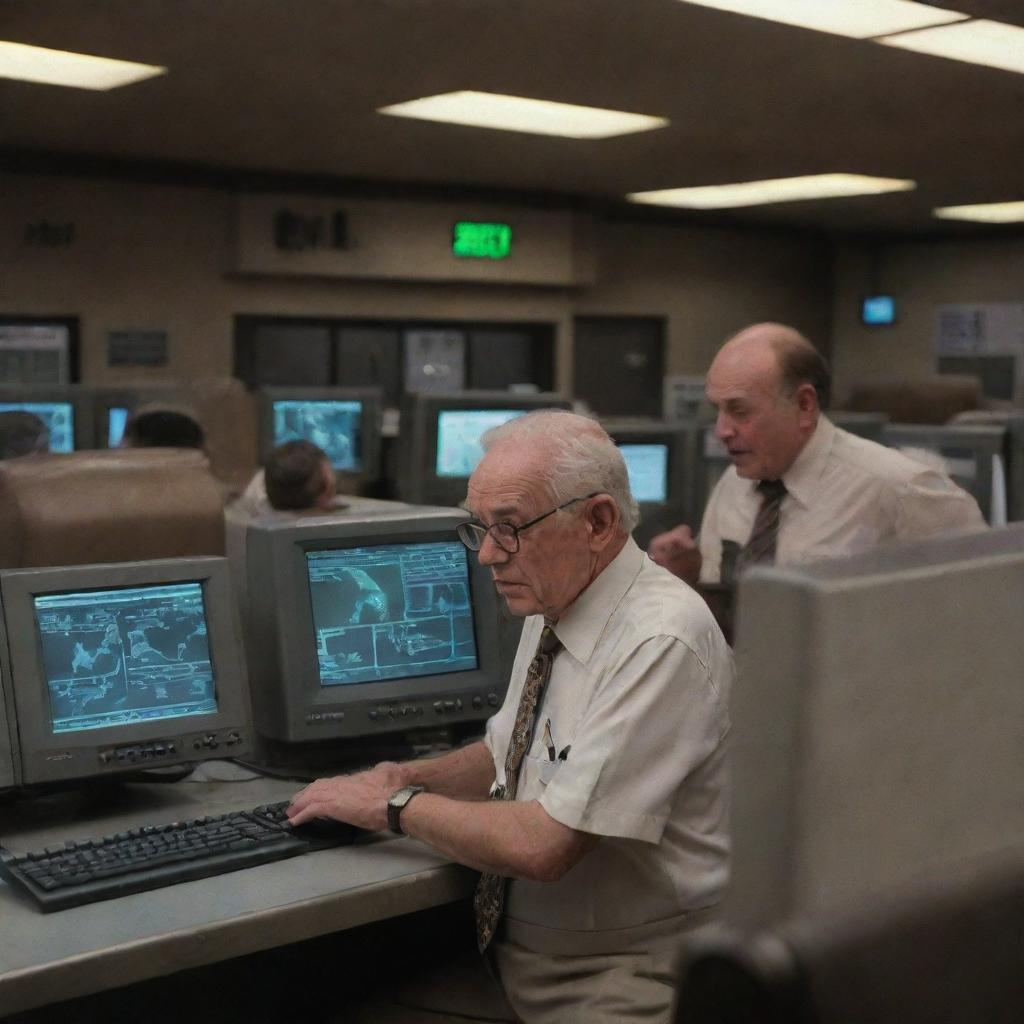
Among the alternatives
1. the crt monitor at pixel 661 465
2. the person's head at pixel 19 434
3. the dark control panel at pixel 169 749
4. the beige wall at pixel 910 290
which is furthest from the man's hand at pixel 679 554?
the beige wall at pixel 910 290

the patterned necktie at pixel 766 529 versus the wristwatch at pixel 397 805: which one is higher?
the patterned necktie at pixel 766 529

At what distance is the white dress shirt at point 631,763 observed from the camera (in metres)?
1.59

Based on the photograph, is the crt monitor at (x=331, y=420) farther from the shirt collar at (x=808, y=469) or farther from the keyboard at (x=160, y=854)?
the keyboard at (x=160, y=854)

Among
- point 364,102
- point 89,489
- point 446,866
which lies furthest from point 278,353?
point 446,866

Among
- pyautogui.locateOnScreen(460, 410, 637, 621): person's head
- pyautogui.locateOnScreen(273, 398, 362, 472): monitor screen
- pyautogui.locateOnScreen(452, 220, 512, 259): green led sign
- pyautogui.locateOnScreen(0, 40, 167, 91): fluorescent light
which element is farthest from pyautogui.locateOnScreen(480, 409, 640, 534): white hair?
pyautogui.locateOnScreen(452, 220, 512, 259): green led sign

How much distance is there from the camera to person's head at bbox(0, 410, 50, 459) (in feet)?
15.1


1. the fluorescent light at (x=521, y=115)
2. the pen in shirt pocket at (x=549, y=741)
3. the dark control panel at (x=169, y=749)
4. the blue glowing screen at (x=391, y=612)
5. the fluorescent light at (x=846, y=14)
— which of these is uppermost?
the fluorescent light at (x=521, y=115)

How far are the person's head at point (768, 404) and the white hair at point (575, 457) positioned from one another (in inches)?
43.5

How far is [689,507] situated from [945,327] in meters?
7.54

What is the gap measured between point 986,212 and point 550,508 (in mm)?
9070

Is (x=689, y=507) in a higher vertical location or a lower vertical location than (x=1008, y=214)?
lower

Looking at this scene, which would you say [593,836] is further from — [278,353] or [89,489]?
[278,353]

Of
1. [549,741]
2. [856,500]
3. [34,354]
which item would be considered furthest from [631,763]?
[34,354]

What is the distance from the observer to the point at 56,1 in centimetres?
430
